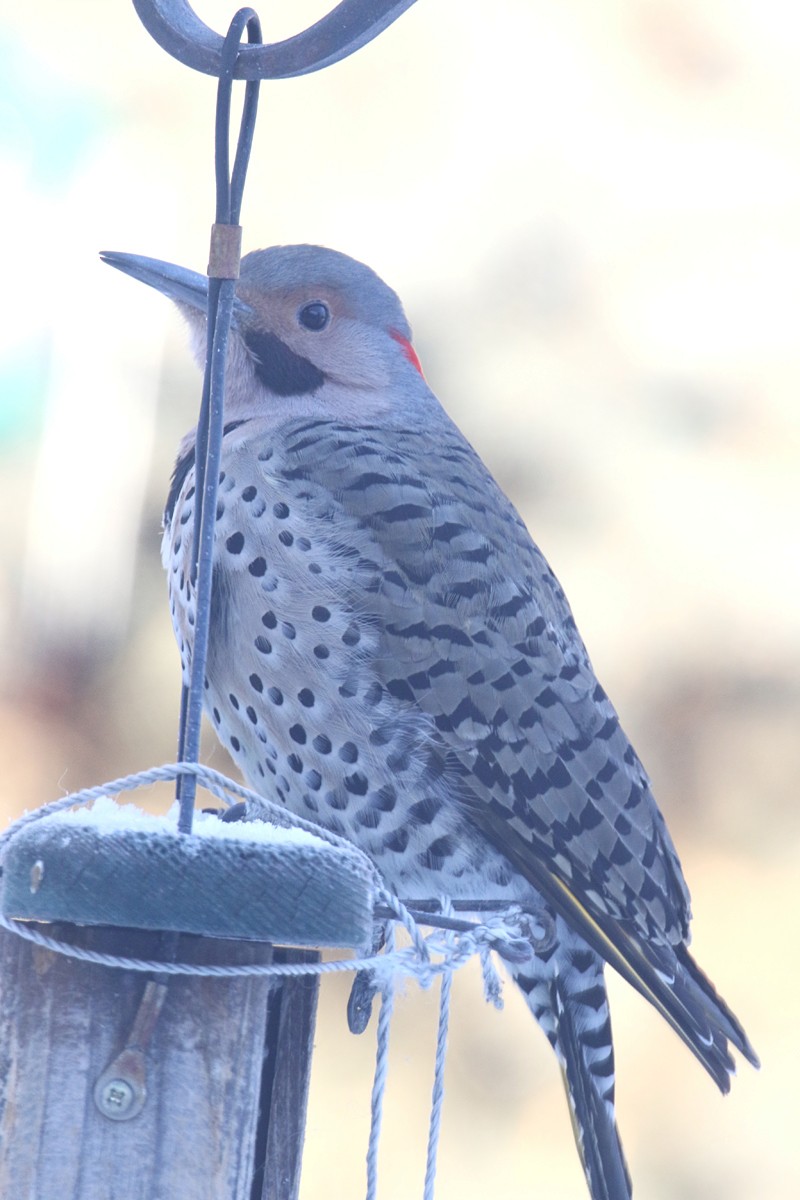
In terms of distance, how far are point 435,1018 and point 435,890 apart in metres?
2.38

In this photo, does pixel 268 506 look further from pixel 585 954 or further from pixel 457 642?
pixel 585 954

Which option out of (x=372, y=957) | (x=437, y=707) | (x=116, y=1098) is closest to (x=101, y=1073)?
(x=116, y=1098)

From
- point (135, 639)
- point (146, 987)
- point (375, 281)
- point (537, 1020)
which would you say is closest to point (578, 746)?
point (537, 1020)

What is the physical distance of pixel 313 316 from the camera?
3.14 m

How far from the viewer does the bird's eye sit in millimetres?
3131

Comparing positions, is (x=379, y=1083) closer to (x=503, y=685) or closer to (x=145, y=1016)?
(x=145, y=1016)

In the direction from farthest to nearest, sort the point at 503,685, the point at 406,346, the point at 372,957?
the point at 406,346
the point at 503,685
the point at 372,957

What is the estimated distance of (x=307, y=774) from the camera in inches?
102

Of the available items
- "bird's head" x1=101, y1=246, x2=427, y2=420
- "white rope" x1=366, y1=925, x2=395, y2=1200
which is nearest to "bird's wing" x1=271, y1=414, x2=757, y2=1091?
"bird's head" x1=101, y1=246, x2=427, y2=420

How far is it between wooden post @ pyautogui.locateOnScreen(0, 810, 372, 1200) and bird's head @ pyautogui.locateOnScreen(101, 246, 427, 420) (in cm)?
148

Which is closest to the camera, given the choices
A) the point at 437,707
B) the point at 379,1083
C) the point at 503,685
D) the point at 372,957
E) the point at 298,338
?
the point at 379,1083

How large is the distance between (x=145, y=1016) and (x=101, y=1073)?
7cm

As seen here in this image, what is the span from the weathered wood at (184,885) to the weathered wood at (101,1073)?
9 centimetres

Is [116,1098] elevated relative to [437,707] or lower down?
lower down
